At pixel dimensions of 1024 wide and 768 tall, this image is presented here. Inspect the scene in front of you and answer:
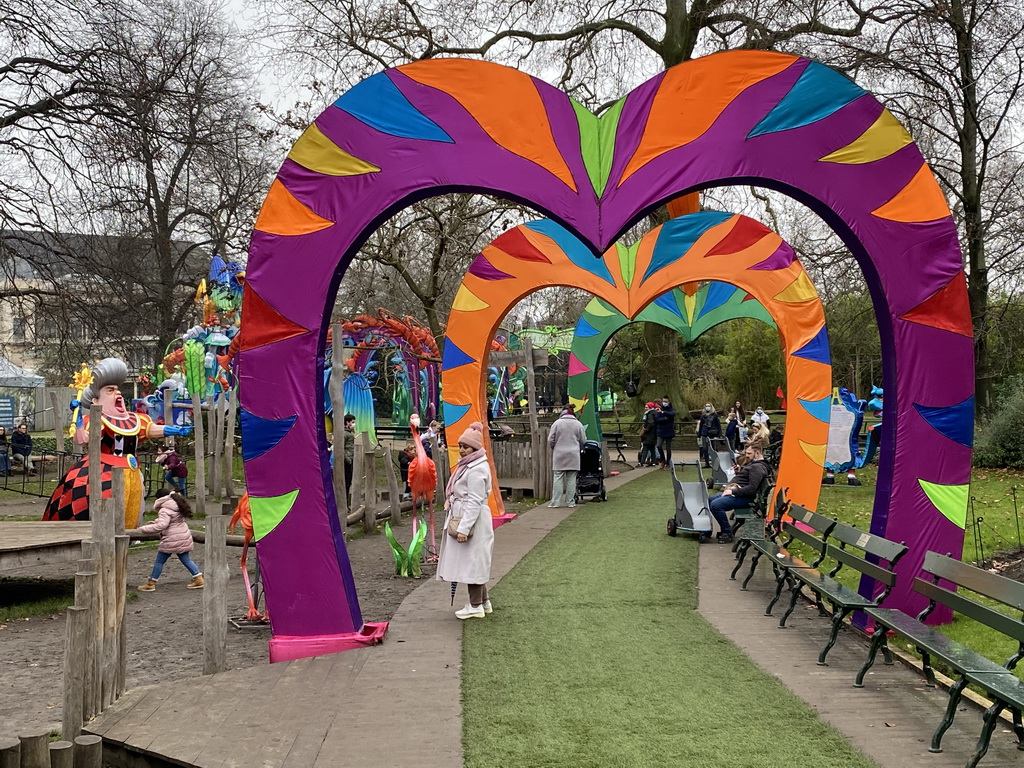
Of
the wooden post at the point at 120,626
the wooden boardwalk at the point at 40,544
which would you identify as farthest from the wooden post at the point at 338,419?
the wooden post at the point at 120,626

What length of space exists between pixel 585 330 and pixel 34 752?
16584 millimetres

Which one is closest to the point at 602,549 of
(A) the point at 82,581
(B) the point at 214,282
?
(A) the point at 82,581

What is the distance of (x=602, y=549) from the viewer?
1045 centimetres

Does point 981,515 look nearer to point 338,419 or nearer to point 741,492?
point 741,492

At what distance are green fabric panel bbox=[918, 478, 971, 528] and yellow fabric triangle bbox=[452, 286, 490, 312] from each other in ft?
26.3

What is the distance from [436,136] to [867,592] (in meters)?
4.70

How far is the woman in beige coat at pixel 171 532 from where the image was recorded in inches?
379

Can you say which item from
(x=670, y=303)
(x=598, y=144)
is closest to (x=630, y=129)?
(x=598, y=144)

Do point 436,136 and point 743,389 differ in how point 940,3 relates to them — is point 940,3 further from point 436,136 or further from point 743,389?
point 743,389

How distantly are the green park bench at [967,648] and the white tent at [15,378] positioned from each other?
3538 centimetres

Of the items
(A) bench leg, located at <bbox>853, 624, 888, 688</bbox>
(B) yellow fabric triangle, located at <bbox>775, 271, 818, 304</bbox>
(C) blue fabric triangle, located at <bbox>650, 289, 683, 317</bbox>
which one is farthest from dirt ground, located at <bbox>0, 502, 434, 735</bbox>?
(C) blue fabric triangle, located at <bbox>650, 289, 683, 317</bbox>

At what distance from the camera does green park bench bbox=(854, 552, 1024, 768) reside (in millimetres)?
4184

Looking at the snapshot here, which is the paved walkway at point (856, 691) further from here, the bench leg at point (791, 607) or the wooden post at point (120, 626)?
the wooden post at point (120, 626)

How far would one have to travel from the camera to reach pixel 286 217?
6684 millimetres
